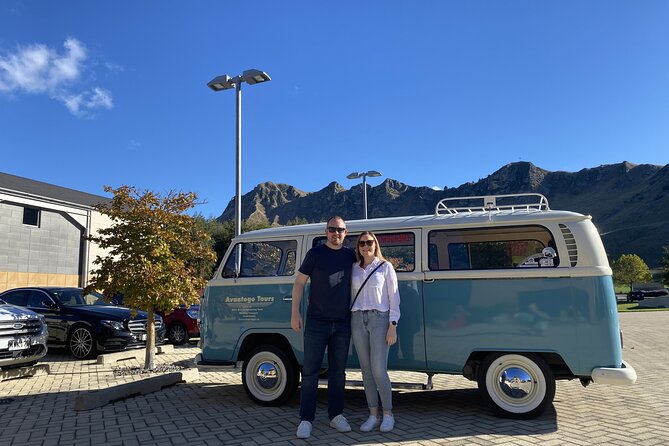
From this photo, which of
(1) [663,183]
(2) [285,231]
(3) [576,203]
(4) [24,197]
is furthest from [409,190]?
(2) [285,231]

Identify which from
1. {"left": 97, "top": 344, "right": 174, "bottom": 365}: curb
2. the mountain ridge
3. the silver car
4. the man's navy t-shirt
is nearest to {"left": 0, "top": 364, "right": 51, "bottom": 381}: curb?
the silver car

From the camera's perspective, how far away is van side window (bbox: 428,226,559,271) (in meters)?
5.47

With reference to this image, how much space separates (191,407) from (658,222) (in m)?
138

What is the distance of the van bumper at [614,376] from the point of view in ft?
15.8

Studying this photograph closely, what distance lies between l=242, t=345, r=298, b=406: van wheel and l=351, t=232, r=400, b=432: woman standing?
141cm

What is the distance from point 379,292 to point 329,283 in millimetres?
526

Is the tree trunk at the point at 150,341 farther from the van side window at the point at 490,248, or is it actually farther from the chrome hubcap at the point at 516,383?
the chrome hubcap at the point at 516,383

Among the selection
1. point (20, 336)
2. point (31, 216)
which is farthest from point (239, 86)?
point (31, 216)

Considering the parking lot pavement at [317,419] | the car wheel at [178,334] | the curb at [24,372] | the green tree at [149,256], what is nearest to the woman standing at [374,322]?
the parking lot pavement at [317,419]

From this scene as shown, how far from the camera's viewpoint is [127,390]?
22.2 feet

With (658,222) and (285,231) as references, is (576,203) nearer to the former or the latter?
(658,222)

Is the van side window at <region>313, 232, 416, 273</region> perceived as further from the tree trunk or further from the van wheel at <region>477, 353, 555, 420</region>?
the tree trunk

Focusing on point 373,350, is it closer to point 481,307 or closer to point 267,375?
point 481,307

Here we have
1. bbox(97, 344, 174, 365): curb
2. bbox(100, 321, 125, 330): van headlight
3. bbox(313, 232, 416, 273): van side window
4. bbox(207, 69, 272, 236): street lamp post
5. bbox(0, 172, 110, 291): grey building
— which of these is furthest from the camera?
bbox(0, 172, 110, 291): grey building
